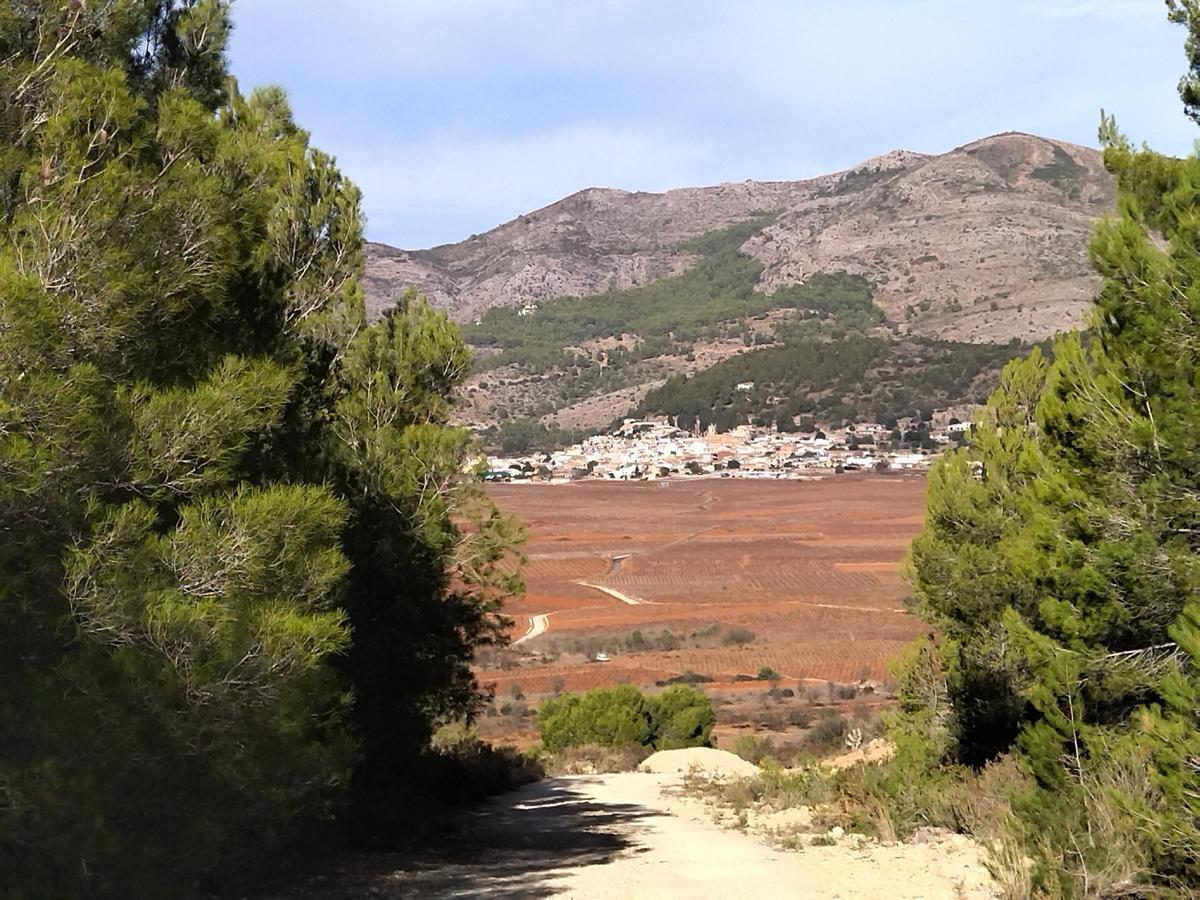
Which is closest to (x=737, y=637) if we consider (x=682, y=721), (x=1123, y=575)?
(x=682, y=721)

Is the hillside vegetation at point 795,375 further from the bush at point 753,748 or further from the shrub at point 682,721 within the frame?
the shrub at point 682,721

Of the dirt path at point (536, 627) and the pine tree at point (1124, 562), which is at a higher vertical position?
the pine tree at point (1124, 562)

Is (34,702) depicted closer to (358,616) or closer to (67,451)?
(67,451)

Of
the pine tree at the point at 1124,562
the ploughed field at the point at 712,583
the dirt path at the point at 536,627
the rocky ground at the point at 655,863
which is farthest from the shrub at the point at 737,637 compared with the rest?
the pine tree at the point at 1124,562

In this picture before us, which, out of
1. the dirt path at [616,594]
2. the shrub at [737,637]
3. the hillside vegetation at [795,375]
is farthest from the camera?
the hillside vegetation at [795,375]

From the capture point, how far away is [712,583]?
63219 mm

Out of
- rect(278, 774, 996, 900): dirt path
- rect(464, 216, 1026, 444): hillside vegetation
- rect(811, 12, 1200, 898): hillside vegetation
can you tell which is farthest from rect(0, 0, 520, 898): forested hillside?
rect(464, 216, 1026, 444): hillside vegetation

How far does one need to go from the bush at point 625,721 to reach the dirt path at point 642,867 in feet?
39.7

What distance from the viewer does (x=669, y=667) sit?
133 ft

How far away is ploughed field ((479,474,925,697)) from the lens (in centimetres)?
4125

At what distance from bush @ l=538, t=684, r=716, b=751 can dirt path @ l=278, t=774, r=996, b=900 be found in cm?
1211

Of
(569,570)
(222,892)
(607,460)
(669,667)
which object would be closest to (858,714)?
(669,667)

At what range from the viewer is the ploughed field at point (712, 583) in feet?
135

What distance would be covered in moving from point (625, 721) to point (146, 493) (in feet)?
67.6
